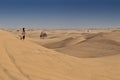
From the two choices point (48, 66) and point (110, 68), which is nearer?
point (48, 66)

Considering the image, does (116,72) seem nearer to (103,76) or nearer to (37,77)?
(103,76)

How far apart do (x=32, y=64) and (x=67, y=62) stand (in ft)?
7.89

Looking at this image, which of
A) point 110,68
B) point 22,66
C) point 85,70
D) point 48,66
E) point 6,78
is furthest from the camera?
point 110,68

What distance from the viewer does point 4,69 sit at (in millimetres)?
10383

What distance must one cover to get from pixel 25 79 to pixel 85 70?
3.98 m

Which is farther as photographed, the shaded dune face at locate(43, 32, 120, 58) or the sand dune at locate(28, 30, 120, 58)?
the sand dune at locate(28, 30, 120, 58)

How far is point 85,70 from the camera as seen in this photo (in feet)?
43.2

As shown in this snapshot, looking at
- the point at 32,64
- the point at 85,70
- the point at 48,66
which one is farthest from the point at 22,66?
the point at 85,70

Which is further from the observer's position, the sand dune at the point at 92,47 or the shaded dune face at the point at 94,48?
the sand dune at the point at 92,47

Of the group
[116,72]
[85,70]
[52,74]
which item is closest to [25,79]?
[52,74]

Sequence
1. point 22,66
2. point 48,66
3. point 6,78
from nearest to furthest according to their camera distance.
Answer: point 6,78 → point 22,66 → point 48,66

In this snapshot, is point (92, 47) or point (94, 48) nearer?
point (94, 48)

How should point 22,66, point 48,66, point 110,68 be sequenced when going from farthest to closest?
point 110,68 → point 48,66 → point 22,66

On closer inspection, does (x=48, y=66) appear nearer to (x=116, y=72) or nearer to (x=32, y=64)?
(x=32, y=64)
